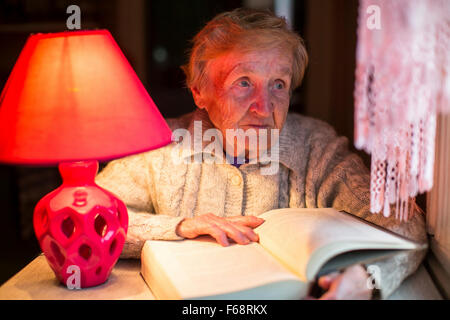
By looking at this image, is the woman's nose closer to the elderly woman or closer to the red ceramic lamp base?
the elderly woman

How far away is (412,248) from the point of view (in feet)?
3.57

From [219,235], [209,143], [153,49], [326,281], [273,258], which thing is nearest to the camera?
[326,281]

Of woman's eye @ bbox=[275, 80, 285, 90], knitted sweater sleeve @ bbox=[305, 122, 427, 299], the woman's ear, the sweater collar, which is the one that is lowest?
knitted sweater sleeve @ bbox=[305, 122, 427, 299]

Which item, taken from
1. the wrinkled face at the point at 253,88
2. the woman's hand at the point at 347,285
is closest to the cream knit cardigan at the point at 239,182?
the wrinkled face at the point at 253,88

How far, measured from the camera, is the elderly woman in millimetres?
1381

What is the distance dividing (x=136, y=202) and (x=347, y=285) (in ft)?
2.02

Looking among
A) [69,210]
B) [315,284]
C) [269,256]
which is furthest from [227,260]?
[69,210]

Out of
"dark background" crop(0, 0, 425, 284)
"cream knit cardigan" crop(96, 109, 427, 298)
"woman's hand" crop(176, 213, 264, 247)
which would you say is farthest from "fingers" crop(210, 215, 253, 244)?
"dark background" crop(0, 0, 425, 284)

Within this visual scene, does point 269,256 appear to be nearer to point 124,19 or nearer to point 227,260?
point 227,260

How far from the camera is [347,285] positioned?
1035 mm

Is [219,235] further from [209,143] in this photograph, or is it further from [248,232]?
[209,143]

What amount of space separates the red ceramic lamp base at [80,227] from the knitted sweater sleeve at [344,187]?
20.9 inches

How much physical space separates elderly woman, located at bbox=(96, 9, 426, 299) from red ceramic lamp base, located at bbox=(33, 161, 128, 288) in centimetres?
14

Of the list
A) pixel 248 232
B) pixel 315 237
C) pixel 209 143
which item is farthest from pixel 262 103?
pixel 315 237
